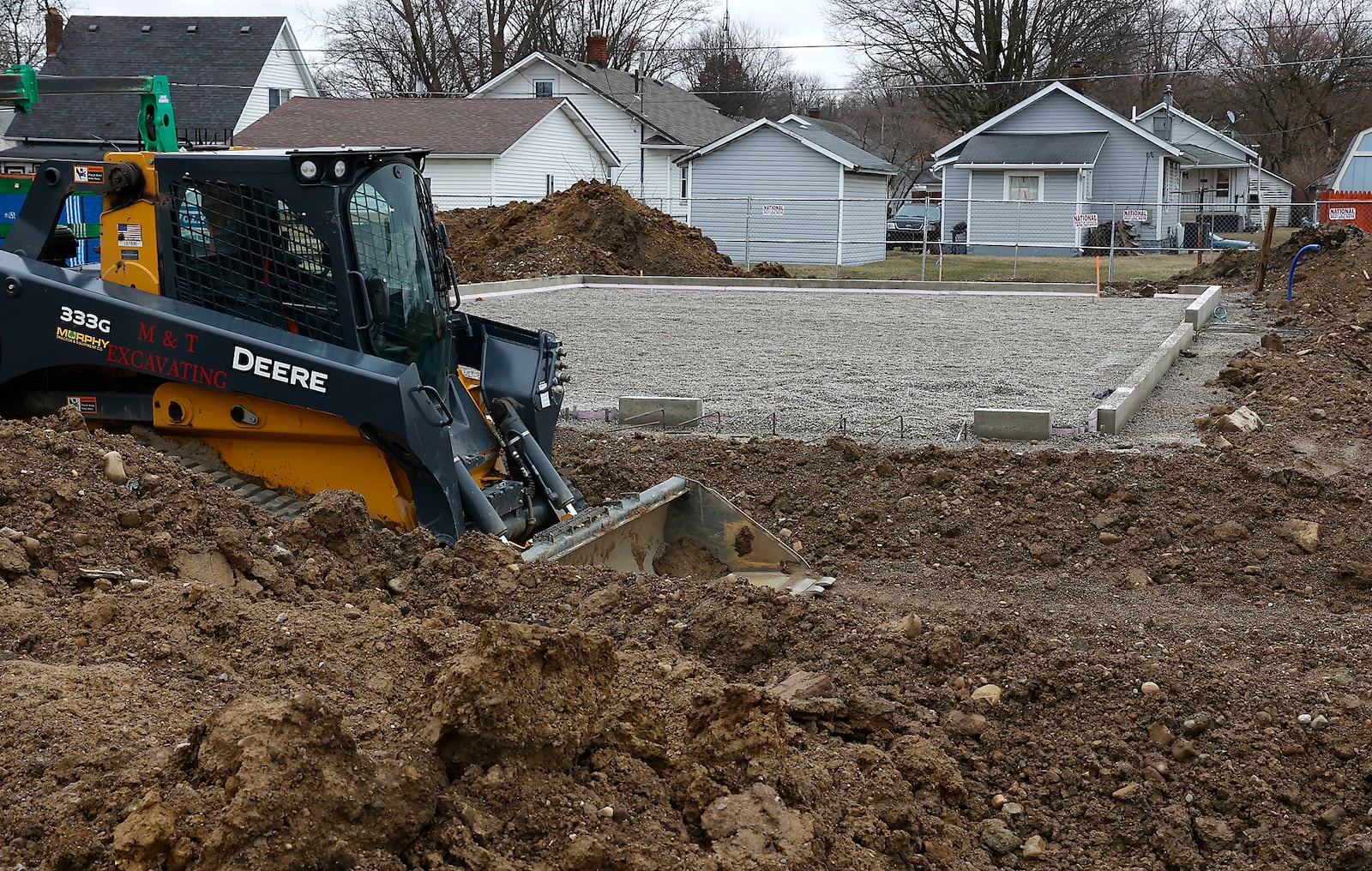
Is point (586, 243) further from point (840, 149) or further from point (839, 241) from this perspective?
point (840, 149)

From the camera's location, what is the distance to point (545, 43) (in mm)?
57938

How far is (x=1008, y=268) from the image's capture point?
33.5 metres

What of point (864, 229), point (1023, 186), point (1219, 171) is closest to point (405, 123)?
point (864, 229)

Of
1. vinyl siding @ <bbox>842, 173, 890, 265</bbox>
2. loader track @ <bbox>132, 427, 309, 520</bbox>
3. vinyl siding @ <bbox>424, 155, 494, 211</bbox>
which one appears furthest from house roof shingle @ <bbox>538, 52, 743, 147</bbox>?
loader track @ <bbox>132, 427, 309, 520</bbox>

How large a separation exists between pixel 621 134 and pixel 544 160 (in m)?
6.94

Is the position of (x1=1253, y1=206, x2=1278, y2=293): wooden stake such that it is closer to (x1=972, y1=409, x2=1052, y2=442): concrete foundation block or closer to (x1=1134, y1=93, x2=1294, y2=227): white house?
(x1=972, y1=409, x2=1052, y2=442): concrete foundation block

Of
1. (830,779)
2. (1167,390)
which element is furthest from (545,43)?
(830,779)

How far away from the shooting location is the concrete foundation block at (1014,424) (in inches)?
414

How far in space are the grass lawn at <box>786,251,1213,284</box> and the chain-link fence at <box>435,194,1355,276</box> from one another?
44 cm

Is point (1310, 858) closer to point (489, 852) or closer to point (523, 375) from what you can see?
point (489, 852)

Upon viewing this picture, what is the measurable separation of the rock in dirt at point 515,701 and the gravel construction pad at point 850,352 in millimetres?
7221

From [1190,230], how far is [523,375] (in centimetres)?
3944

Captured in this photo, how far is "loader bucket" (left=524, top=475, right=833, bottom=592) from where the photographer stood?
694cm

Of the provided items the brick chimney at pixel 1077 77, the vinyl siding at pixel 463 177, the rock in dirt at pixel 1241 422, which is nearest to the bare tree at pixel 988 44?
the brick chimney at pixel 1077 77
